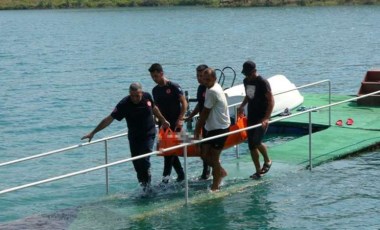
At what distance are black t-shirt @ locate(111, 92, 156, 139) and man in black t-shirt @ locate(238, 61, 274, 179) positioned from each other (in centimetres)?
156

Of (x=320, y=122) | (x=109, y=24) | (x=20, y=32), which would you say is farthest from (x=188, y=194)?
(x=109, y=24)

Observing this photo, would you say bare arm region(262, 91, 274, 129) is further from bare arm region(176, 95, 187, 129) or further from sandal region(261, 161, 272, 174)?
bare arm region(176, 95, 187, 129)

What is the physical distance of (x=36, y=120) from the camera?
25641 mm

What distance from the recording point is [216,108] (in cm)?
1120

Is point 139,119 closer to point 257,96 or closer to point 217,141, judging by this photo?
point 217,141

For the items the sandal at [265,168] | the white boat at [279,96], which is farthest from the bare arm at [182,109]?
the white boat at [279,96]

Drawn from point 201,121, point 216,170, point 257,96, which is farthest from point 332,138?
point 201,121

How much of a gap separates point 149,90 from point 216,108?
20633 millimetres

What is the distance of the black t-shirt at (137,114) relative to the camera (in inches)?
439

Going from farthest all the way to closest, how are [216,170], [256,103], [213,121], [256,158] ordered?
1. [256,158]
2. [256,103]
3. [216,170]
4. [213,121]

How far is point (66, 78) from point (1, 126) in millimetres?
13104

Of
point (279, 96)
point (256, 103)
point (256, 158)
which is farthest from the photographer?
point (279, 96)

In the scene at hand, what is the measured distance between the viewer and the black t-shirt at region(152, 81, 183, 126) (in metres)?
11.7

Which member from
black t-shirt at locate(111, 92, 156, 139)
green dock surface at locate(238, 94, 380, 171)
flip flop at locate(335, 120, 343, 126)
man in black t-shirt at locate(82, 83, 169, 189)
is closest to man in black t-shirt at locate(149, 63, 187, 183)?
man in black t-shirt at locate(82, 83, 169, 189)
